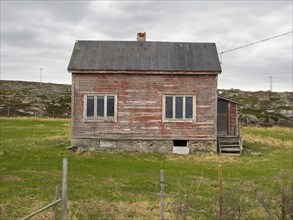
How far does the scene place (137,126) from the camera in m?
23.1

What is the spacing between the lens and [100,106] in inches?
908

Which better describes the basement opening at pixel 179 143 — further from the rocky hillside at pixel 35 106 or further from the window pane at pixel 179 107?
the rocky hillside at pixel 35 106

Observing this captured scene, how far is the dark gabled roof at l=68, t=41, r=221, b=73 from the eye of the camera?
75.8 ft

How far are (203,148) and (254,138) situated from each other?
367 inches

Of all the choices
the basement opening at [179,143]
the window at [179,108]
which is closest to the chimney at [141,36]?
the window at [179,108]

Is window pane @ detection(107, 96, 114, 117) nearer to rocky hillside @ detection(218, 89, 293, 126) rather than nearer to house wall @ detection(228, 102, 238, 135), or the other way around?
house wall @ detection(228, 102, 238, 135)

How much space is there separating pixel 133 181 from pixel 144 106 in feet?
29.5

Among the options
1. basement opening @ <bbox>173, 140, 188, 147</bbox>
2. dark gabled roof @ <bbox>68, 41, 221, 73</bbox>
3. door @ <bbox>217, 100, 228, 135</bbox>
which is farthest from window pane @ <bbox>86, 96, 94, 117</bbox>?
door @ <bbox>217, 100, 228, 135</bbox>

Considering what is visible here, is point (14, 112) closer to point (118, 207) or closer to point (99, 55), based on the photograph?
point (99, 55)

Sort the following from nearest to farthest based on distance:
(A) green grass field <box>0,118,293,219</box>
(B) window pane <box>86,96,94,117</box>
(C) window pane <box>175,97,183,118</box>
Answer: (A) green grass field <box>0,118,293,219</box> < (C) window pane <box>175,97,183,118</box> < (B) window pane <box>86,96,94,117</box>

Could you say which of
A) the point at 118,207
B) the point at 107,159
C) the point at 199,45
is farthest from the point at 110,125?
the point at 118,207

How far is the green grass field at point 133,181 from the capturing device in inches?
384

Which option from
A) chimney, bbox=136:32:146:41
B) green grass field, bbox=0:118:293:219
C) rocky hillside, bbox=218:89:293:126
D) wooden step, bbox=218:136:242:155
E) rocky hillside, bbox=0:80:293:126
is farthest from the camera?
rocky hillside, bbox=0:80:293:126

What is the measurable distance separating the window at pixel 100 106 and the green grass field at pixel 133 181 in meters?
2.47
